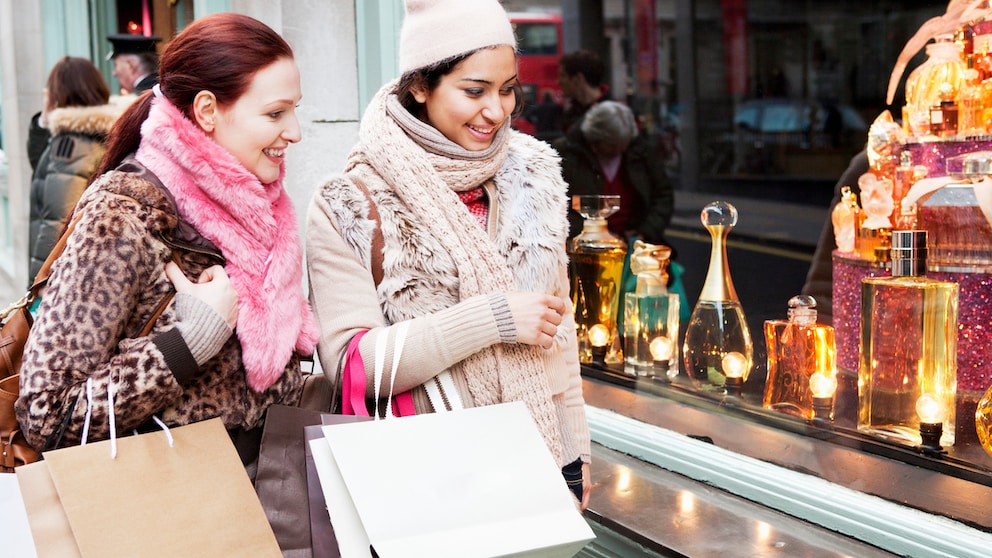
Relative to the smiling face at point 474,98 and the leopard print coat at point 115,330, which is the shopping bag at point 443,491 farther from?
the smiling face at point 474,98

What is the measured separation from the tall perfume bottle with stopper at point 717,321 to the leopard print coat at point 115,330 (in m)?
2.09

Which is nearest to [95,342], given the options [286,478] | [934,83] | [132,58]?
[286,478]

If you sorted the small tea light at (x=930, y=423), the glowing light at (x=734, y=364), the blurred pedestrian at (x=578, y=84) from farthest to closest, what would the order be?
the blurred pedestrian at (x=578, y=84)
the glowing light at (x=734, y=364)
the small tea light at (x=930, y=423)

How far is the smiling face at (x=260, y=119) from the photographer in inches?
77.5

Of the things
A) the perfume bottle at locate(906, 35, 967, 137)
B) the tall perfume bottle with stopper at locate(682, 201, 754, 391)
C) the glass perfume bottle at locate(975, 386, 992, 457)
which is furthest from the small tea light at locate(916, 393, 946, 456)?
the perfume bottle at locate(906, 35, 967, 137)

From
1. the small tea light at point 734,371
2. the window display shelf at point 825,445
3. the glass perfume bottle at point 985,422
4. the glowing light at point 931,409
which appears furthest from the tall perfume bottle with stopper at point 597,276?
the glass perfume bottle at point 985,422

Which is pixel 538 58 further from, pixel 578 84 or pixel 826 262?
pixel 826 262

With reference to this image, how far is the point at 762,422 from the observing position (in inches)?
133

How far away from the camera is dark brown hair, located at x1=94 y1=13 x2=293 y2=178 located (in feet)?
6.36

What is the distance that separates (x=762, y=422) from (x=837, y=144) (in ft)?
13.4

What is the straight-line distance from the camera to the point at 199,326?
1.83 meters

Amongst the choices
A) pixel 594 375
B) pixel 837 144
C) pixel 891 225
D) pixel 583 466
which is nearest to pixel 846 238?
pixel 891 225

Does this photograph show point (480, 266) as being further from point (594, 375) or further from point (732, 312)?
point (594, 375)

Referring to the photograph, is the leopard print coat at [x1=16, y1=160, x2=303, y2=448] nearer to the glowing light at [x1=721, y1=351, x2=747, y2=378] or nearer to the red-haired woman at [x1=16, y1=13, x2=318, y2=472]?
the red-haired woman at [x1=16, y1=13, x2=318, y2=472]
